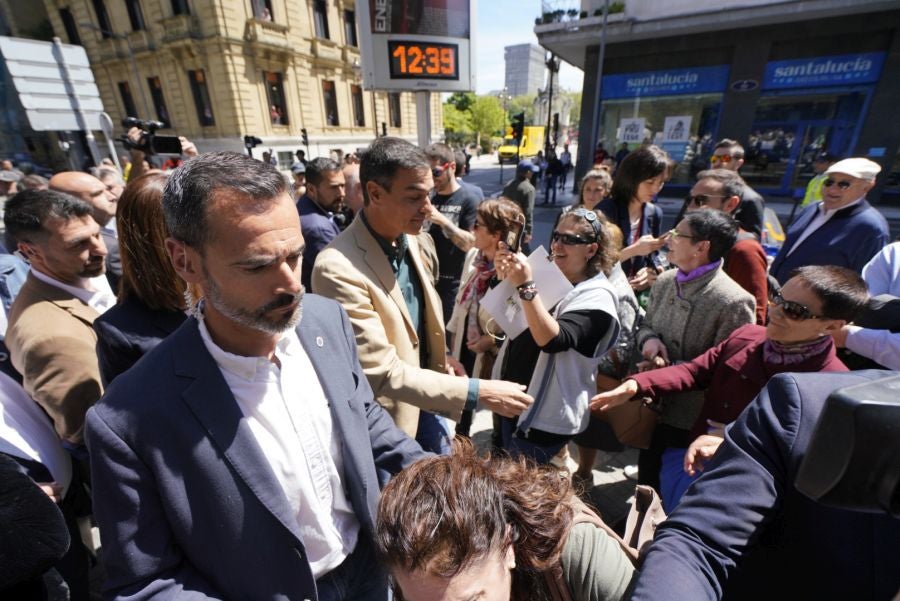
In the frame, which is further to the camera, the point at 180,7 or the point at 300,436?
the point at 180,7

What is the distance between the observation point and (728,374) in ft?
6.26

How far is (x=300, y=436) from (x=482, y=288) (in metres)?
1.87

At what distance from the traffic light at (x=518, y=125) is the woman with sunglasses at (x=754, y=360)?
13.5 metres

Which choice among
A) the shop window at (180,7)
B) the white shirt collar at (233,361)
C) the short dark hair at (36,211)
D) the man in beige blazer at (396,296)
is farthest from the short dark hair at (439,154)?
the shop window at (180,7)

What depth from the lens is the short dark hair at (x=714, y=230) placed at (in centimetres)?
225

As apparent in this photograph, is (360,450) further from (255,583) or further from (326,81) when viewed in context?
(326,81)

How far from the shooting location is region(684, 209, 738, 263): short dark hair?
225 centimetres

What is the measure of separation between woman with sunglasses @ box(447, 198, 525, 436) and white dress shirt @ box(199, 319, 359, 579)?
1.53m

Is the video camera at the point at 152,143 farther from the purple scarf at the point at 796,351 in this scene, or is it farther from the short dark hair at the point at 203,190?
the purple scarf at the point at 796,351

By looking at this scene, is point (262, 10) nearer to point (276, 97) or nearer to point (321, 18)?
point (321, 18)

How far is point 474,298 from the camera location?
9.63 ft

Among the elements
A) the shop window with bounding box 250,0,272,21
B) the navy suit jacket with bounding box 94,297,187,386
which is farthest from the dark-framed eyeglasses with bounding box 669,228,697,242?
the shop window with bounding box 250,0,272,21

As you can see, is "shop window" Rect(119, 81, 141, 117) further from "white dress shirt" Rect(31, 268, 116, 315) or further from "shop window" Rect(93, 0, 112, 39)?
"white dress shirt" Rect(31, 268, 116, 315)

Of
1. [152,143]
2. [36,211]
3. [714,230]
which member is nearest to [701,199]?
[714,230]
